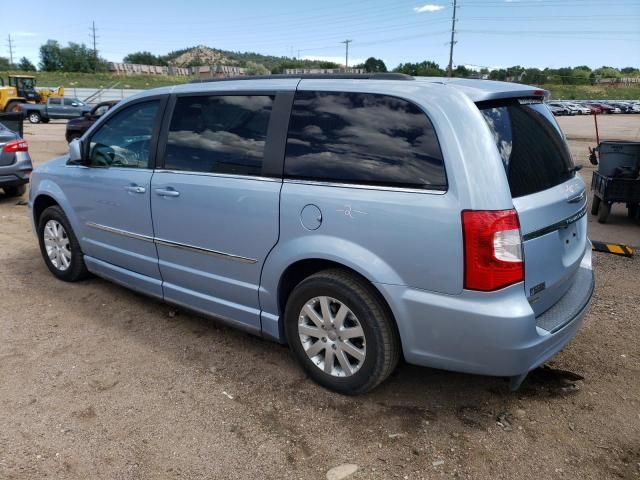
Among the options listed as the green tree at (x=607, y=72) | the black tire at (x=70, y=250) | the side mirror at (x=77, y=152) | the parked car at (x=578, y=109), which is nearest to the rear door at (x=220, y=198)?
the side mirror at (x=77, y=152)

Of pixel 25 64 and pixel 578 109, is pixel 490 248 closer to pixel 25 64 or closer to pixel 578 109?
pixel 578 109

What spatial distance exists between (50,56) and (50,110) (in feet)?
286

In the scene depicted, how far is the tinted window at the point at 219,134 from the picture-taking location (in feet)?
11.0

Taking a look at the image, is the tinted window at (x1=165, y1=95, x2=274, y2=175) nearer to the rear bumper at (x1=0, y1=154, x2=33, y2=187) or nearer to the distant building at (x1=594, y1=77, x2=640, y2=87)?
the rear bumper at (x1=0, y1=154, x2=33, y2=187)

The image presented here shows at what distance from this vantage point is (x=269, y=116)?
3297 millimetres

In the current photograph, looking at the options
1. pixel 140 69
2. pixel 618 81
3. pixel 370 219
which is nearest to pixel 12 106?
pixel 370 219

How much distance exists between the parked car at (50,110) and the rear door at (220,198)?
29.9 metres

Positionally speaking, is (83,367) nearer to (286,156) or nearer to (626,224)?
(286,156)

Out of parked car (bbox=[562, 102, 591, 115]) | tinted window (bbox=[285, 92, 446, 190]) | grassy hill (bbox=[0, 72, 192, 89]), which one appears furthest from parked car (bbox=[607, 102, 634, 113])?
tinted window (bbox=[285, 92, 446, 190])

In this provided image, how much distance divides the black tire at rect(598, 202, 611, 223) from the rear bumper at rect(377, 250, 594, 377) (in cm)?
561

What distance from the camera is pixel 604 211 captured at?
7742 millimetres

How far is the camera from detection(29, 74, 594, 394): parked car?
258 cm

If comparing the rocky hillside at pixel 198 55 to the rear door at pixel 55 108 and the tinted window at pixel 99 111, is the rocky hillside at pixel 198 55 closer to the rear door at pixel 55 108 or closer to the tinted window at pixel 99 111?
the rear door at pixel 55 108

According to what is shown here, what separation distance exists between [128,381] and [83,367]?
0.40 meters
